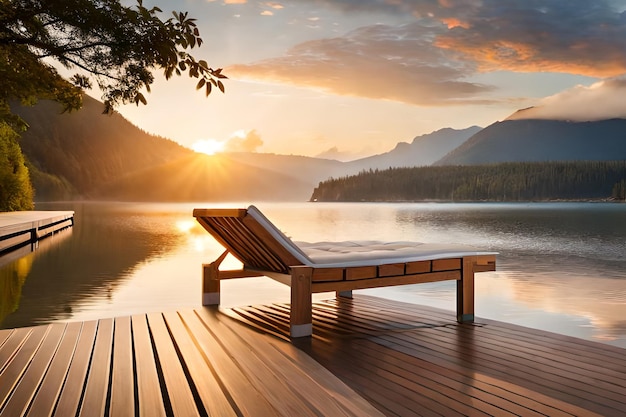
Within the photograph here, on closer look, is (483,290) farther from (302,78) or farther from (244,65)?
(302,78)

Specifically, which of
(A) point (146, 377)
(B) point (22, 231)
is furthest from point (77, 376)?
(B) point (22, 231)

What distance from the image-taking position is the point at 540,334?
14.6 feet

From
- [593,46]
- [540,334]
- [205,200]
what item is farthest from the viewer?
[205,200]

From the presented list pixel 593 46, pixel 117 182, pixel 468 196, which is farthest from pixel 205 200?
pixel 593 46

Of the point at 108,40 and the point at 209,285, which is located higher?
the point at 108,40

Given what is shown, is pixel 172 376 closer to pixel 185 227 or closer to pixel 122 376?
pixel 122 376

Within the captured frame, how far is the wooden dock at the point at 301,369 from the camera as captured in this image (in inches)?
107

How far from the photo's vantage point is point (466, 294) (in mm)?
5043

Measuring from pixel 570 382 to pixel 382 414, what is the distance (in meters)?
1.34

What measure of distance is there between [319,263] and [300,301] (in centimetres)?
35

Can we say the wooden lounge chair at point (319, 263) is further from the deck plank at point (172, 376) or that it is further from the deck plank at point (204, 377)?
the deck plank at point (172, 376)

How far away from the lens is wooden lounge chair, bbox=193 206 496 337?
4277 millimetres

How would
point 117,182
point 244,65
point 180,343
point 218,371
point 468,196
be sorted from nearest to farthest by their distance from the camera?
1. point 218,371
2. point 180,343
3. point 244,65
4. point 468,196
5. point 117,182

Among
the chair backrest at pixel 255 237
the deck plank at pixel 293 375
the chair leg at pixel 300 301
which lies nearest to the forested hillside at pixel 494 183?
the chair backrest at pixel 255 237
